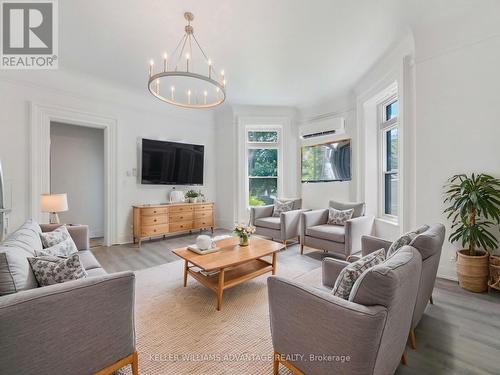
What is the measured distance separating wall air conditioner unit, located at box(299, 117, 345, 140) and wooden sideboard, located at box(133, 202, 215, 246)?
8.75 ft

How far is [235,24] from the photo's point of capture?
8.25ft

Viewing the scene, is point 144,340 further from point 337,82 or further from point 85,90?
point 337,82

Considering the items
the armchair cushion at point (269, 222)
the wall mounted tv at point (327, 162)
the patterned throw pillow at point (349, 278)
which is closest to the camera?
the patterned throw pillow at point (349, 278)

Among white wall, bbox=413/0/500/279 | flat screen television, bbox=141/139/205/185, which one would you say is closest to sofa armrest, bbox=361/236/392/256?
white wall, bbox=413/0/500/279

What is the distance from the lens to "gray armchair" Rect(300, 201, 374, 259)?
10.7 feet

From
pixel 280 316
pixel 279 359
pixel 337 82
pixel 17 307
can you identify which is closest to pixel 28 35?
pixel 17 307

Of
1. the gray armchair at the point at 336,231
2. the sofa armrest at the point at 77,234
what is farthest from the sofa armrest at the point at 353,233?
the sofa armrest at the point at 77,234

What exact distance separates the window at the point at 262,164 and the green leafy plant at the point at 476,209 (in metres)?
3.40

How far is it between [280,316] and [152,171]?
4.09m

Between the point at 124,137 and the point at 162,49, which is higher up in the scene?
the point at 162,49

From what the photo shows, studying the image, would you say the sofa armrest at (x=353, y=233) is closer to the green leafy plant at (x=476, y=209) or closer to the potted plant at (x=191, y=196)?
the green leafy plant at (x=476, y=209)

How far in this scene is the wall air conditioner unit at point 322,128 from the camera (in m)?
4.46

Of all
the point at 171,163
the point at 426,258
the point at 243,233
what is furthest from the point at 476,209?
the point at 171,163

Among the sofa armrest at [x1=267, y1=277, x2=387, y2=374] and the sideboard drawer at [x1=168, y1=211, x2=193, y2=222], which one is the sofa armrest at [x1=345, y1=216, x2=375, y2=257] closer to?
the sofa armrest at [x1=267, y1=277, x2=387, y2=374]
